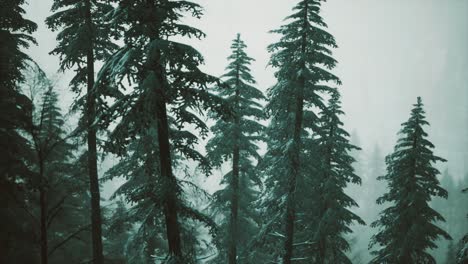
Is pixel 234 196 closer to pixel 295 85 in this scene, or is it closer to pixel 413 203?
pixel 295 85

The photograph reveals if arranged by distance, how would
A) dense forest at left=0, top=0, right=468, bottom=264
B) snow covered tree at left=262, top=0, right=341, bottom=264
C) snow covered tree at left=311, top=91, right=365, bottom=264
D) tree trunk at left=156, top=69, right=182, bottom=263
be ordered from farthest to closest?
snow covered tree at left=311, top=91, right=365, bottom=264 < snow covered tree at left=262, top=0, right=341, bottom=264 < tree trunk at left=156, top=69, right=182, bottom=263 < dense forest at left=0, top=0, right=468, bottom=264

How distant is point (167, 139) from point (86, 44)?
19.7 ft

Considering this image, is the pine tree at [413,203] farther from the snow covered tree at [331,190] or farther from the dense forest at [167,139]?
the snow covered tree at [331,190]

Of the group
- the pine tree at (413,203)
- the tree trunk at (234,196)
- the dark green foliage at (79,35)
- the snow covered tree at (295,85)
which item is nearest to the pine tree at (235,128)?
the tree trunk at (234,196)

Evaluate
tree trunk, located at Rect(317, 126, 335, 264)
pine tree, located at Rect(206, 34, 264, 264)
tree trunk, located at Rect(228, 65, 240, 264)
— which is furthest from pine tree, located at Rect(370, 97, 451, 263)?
tree trunk, located at Rect(228, 65, 240, 264)

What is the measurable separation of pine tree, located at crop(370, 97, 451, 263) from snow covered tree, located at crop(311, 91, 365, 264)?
2.39m

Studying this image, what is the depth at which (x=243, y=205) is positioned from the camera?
20.1 m

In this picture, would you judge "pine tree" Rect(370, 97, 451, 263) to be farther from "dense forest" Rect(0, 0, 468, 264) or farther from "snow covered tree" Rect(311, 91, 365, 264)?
"snow covered tree" Rect(311, 91, 365, 264)

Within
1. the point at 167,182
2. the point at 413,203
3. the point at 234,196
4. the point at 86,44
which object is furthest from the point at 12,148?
the point at 413,203

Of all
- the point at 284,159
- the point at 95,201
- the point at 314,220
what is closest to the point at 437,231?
the point at 314,220

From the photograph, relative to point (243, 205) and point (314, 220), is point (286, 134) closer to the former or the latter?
point (314, 220)

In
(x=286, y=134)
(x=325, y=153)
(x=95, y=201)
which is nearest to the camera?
(x=95, y=201)

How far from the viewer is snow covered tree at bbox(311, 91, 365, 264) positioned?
51.9 feet

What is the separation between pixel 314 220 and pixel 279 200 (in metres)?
3.26
